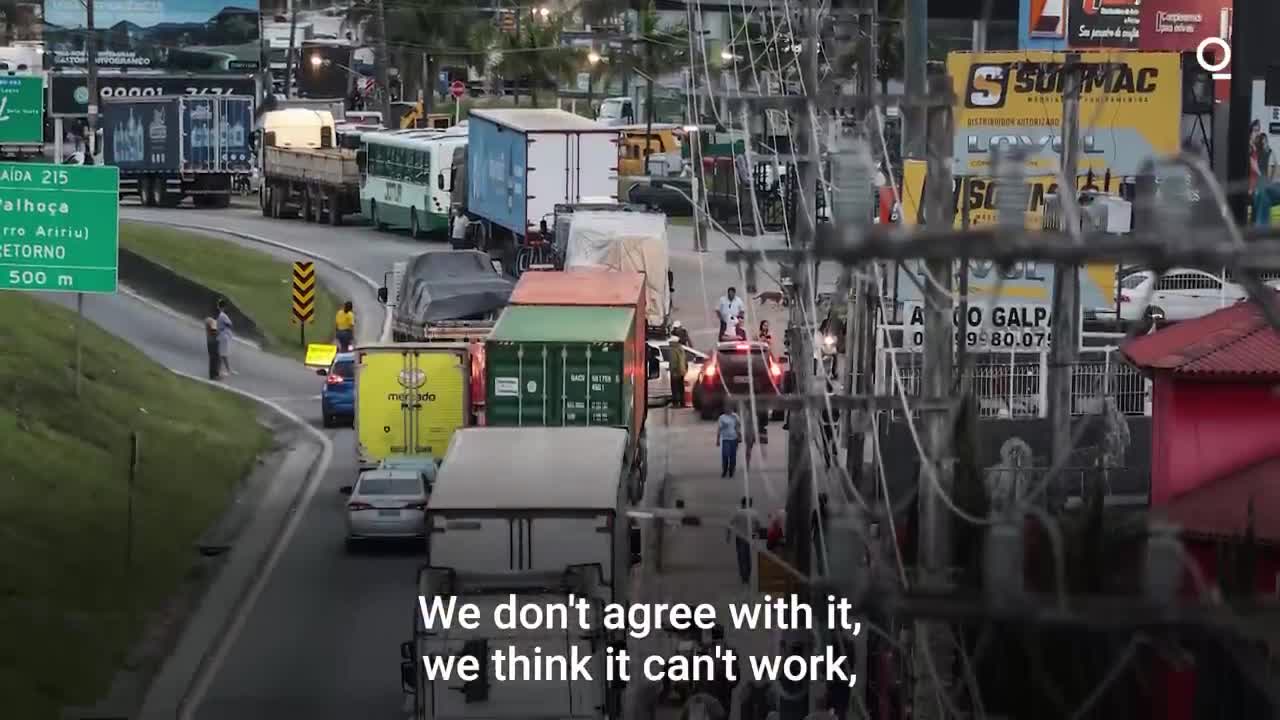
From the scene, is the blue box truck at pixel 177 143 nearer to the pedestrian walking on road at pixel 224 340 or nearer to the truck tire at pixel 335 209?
the truck tire at pixel 335 209

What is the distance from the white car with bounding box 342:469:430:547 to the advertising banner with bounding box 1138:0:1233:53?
2386 cm

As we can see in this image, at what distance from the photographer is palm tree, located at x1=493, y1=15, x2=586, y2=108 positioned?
9269 centimetres

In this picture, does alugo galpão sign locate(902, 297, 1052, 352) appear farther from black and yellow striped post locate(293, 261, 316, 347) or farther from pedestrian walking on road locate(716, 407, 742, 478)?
black and yellow striped post locate(293, 261, 316, 347)

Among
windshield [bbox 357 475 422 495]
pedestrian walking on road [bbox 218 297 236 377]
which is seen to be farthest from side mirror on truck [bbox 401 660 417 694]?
pedestrian walking on road [bbox 218 297 236 377]

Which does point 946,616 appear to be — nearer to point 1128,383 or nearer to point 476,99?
point 1128,383

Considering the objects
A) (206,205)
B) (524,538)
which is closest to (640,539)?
(524,538)

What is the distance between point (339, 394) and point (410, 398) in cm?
771

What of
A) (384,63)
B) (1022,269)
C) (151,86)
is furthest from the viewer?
(384,63)

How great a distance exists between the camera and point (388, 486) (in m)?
33.4

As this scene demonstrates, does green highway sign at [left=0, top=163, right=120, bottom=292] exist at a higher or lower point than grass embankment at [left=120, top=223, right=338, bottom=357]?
higher

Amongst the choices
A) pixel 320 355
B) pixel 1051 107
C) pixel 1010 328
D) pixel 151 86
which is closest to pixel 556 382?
pixel 1010 328

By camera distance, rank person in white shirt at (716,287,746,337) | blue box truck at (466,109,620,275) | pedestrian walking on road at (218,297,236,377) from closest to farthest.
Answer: person in white shirt at (716,287,746,337) < pedestrian walking on road at (218,297,236,377) < blue box truck at (466,109,620,275)

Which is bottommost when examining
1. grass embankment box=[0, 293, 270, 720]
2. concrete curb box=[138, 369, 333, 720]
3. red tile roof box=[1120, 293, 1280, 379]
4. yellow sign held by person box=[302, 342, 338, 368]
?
concrete curb box=[138, 369, 333, 720]

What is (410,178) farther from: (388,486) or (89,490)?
(388,486)
